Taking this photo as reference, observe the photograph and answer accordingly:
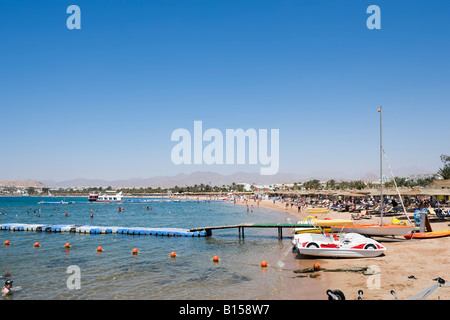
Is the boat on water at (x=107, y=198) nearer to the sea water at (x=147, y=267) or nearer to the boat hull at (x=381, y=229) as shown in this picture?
the sea water at (x=147, y=267)

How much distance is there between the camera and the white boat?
68.0ft

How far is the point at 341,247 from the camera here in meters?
21.3

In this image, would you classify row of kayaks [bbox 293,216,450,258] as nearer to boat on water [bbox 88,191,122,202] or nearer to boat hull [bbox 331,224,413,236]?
boat hull [bbox 331,224,413,236]

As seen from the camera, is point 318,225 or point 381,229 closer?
point 381,229

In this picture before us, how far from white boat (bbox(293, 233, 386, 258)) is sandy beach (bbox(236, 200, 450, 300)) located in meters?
0.46

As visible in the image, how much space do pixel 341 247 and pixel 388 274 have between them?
16.5ft

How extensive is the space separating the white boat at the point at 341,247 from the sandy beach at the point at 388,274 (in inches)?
18.1

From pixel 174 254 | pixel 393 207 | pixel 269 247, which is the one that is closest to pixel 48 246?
pixel 174 254

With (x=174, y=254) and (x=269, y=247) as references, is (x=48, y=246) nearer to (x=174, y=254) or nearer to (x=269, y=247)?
(x=174, y=254)

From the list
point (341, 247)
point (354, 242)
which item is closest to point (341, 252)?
point (341, 247)

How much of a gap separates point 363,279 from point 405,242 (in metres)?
10.7

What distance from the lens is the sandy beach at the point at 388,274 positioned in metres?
13.8

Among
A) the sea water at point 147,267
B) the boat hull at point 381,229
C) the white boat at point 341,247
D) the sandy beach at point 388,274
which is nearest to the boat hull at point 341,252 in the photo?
the white boat at point 341,247

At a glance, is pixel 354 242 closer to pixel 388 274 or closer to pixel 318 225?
pixel 388 274
